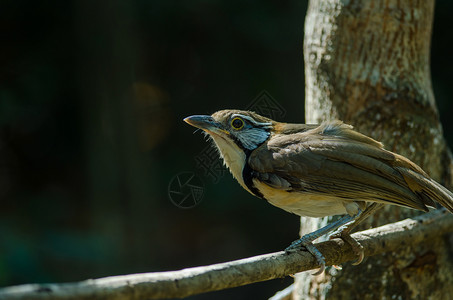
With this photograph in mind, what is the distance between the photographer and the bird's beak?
365cm

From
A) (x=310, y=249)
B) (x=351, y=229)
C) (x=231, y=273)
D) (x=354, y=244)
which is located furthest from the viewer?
(x=351, y=229)

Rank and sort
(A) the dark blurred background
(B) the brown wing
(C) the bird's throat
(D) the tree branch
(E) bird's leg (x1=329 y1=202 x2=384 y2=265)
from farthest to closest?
(A) the dark blurred background
(C) the bird's throat
(E) bird's leg (x1=329 y1=202 x2=384 y2=265)
(B) the brown wing
(D) the tree branch

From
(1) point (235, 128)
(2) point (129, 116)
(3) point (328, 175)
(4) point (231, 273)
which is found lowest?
(2) point (129, 116)

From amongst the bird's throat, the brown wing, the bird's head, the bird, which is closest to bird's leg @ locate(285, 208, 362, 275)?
the bird

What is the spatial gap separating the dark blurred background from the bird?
3.31m

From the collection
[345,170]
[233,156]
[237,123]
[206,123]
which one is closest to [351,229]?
[345,170]

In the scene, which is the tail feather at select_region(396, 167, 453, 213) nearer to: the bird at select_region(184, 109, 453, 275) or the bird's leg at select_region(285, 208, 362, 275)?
the bird at select_region(184, 109, 453, 275)

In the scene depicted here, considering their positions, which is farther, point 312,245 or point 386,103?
point 386,103

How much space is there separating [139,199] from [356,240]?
439 cm

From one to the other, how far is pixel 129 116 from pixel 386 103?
420 centimetres

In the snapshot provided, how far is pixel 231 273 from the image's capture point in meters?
2.42

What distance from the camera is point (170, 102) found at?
8.26 meters

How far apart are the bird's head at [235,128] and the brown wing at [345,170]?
0.50ft

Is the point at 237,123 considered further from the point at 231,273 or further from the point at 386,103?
the point at 231,273
